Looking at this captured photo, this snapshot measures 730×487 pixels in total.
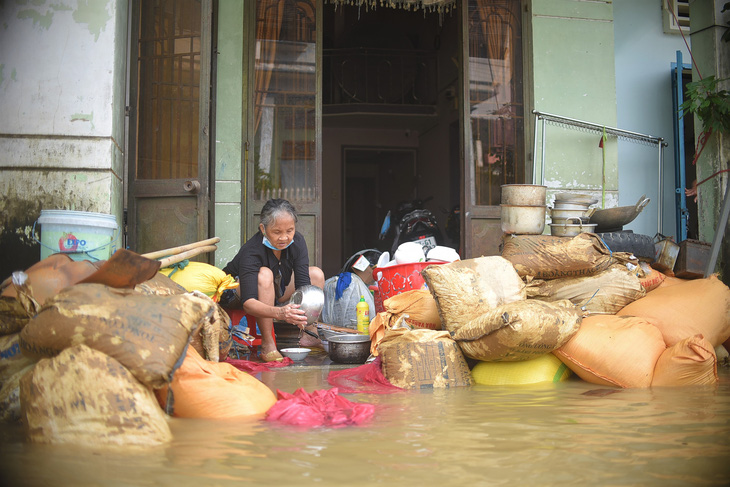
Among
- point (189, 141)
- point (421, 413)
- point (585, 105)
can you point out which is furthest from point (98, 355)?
point (585, 105)

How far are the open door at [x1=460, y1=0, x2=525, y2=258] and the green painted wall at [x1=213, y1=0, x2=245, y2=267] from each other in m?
1.93

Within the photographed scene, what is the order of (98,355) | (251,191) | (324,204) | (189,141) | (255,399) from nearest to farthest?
1. (98,355)
2. (255,399)
3. (189,141)
4. (251,191)
5. (324,204)

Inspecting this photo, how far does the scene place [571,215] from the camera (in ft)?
14.8

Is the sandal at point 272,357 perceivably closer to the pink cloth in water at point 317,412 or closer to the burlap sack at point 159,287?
the burlap sack at point 159,287

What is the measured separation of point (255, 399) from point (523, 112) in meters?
4.10

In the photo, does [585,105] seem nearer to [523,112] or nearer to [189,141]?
[523,112]

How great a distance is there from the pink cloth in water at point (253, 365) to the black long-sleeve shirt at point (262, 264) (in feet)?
1.29

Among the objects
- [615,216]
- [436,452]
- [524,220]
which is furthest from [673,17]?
[436,452]

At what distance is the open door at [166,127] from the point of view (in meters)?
4.66

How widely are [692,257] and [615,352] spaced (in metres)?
2.11

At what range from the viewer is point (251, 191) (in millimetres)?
5133

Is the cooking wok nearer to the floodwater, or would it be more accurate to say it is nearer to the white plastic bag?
the white plastic bag

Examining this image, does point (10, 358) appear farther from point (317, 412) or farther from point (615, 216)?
point (615, 216)

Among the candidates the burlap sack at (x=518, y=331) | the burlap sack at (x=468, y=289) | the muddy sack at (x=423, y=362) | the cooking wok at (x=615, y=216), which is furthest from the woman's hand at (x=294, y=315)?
the cooking wok at (x=615, y=216)
